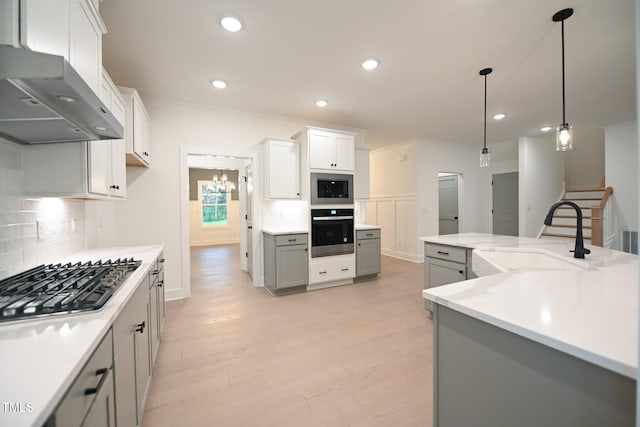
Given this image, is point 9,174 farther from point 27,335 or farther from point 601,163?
point 601,163

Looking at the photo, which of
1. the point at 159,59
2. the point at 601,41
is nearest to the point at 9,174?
the point at 159,59

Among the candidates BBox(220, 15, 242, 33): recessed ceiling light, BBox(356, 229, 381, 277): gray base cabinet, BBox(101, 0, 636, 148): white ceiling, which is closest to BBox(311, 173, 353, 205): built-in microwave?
BBox(356, 229, 381, 277): gray base cabinet

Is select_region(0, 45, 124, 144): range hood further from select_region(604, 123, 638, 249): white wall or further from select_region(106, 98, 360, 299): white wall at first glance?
select_region(604, 123, 638, 249): white wall

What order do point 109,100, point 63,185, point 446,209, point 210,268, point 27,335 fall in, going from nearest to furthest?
point 27,335 < point 63,185 < point 109,100 < point 210,268 < point 446,209

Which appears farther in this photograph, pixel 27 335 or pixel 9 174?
pixel 9 174

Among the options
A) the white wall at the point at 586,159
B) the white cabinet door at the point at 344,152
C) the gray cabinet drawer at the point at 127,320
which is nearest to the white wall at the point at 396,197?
the white cabinet door at the point at 344,152

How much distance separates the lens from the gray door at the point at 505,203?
21.9 feet

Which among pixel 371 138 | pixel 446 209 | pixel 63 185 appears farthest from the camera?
pixel 446 209

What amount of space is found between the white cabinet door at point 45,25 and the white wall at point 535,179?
7087mm

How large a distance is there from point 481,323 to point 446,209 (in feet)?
21.6

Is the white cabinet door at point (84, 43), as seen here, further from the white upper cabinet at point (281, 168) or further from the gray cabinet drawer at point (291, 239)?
the gray cabinet drawer at point (291, 239)

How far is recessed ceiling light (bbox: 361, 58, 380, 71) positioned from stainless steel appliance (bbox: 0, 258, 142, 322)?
2.76 metres

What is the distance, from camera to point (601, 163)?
6254 mm

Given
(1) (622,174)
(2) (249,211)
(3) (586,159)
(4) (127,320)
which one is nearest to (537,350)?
(4) (127,320)
